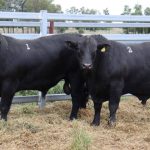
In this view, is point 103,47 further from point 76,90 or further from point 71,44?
point 76,90

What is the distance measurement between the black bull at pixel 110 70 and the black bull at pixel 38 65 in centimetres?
39

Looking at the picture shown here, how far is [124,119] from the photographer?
290 inches

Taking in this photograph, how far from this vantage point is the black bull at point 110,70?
668 cm

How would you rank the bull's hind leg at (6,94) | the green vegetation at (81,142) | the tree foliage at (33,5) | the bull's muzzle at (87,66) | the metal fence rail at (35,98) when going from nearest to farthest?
1. the green vegetation at (81,142)
2. the bull's muzzle at (87,66)
3. the bull's hind leg at (6,94)
4. the metal fence rail at (35,98)
5. the tree foliage at (33,5)

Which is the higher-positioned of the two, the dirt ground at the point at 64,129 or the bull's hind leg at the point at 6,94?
the bull's hind leg at the point at 6,94

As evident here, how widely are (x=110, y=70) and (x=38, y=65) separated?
46.6 inches

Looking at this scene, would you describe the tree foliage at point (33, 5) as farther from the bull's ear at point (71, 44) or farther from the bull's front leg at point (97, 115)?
the bull's front leg at point (97, 115)

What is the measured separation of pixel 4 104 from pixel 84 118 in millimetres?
1452

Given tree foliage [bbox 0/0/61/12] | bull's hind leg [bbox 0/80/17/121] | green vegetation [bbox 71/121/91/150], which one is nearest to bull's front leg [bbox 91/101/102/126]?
bull's hind leg [bbox 0/80/17/121]

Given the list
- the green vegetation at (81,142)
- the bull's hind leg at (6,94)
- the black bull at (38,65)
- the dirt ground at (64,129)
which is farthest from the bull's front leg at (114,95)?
the green vegetation at (81,142)

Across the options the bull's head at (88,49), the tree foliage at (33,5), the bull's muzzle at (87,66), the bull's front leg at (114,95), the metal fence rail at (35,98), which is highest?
the bull's head at (88,49)

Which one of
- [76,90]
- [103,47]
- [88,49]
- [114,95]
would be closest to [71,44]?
[88,49]

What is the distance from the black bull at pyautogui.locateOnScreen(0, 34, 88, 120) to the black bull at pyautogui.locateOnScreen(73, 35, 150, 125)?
0.39m

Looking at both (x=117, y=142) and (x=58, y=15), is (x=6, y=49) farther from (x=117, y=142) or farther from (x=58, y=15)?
(x=117, y=142)
